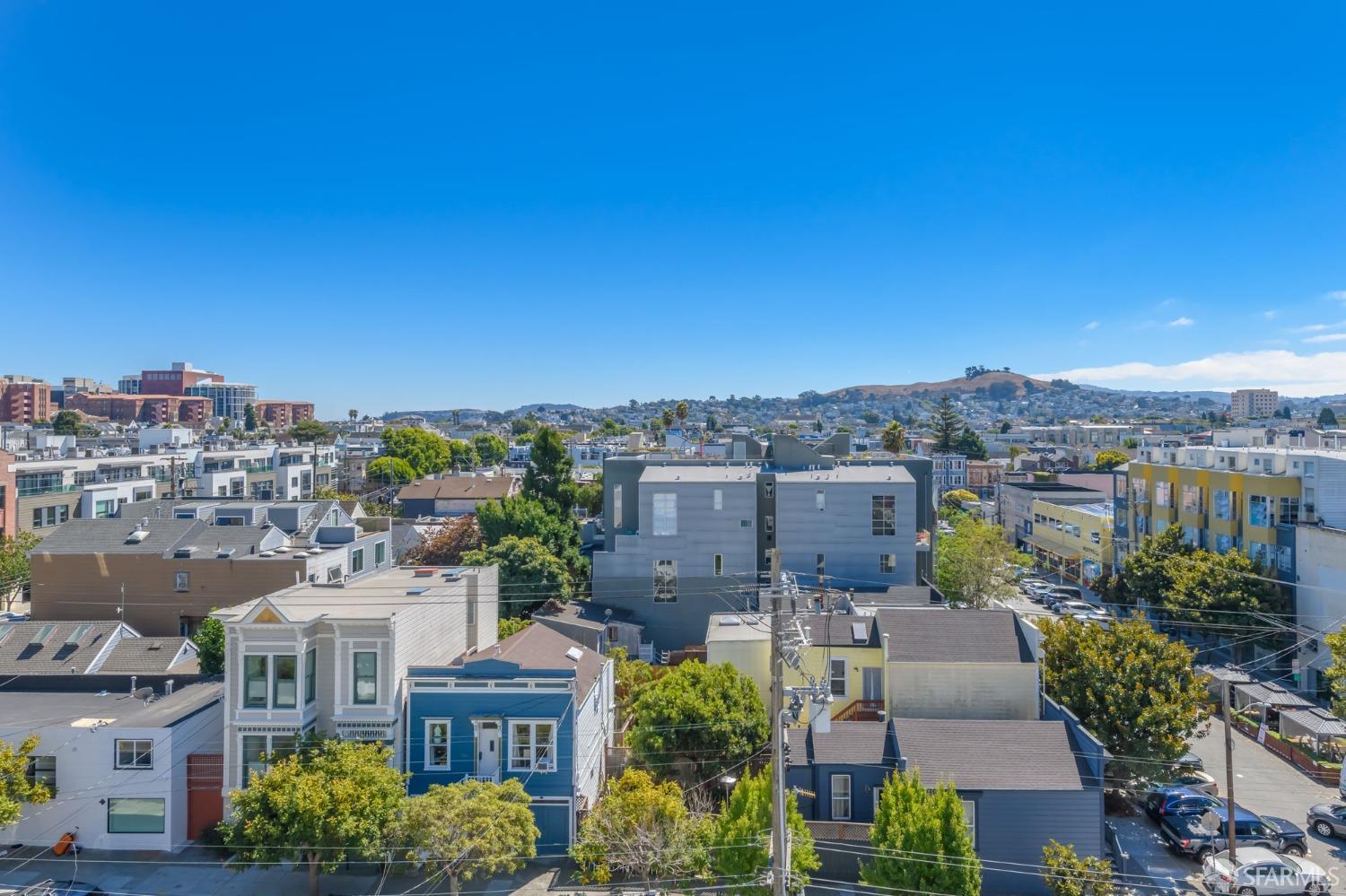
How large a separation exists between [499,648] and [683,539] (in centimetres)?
2033

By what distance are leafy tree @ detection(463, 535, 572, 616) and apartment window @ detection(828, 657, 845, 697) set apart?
17.8 meters

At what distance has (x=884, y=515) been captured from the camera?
46.4 m

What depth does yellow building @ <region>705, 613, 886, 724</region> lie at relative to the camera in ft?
100

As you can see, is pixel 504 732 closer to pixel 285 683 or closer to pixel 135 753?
pixel 285 683

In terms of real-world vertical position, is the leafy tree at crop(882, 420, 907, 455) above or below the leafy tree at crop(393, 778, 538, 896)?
above

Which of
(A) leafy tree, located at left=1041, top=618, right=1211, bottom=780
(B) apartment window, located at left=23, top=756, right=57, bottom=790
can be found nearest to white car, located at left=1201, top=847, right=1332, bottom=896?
(A) leafy tree, located at left=1041, top=618, right=1211, bottom=780

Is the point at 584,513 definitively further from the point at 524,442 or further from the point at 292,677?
the point at 524,442

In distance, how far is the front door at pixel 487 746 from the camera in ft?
78.0

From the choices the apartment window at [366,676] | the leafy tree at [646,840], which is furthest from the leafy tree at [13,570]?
the leafy tree at [646,840]

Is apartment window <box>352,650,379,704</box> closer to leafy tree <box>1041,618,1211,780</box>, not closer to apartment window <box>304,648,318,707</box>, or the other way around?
apartment window <box>304,648,318,707</box>

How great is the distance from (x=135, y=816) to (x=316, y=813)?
8.41 meters

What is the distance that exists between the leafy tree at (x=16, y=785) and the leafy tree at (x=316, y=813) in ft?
19.9

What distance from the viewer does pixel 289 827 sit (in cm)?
2088

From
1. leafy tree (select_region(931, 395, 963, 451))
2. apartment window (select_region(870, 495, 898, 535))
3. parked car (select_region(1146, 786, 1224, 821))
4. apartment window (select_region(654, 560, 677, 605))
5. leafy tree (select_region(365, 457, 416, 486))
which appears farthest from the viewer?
leafy tree (select_region(931, 395, 963, 451))
